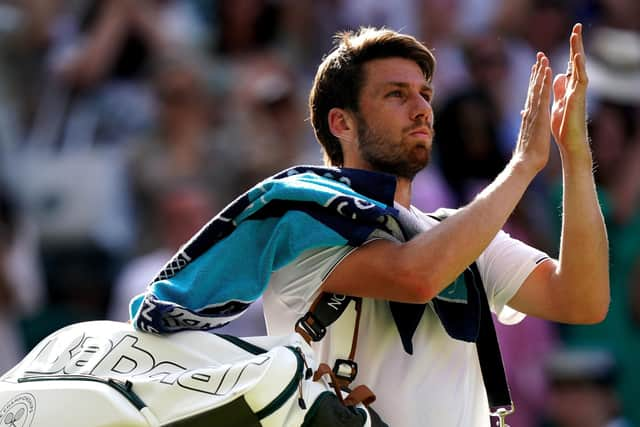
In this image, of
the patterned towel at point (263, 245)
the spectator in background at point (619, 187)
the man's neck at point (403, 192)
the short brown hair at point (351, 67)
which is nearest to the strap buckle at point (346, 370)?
the patterned towel at point (263, 245)

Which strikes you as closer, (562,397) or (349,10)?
(562,397)

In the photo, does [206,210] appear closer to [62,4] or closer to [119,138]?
[119,138]

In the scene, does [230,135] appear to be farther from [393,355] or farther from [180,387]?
[180,387]

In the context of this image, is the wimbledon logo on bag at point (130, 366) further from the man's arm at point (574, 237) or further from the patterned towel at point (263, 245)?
the man's arm at point (574, 237)

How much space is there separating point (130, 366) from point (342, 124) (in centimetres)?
102

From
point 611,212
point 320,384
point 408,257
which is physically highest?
point 408,257

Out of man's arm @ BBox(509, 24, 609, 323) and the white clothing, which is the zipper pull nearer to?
the white clothing

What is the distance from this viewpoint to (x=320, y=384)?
347 cm

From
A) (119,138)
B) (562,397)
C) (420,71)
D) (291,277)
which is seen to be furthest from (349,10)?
(291,277)

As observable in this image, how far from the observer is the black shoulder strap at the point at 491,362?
12.7ft

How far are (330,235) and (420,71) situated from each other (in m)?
0.76

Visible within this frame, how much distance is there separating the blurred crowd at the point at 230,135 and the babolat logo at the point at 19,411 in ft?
10.2

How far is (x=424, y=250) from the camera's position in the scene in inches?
138

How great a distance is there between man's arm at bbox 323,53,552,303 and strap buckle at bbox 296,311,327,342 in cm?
9
